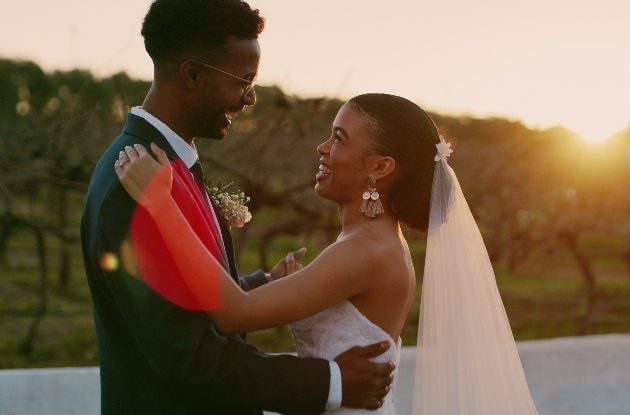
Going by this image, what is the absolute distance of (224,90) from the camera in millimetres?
2213

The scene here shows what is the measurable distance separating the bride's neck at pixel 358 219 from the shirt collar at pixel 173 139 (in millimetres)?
671

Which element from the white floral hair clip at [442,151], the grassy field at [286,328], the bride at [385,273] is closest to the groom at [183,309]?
the bride at [385,273]

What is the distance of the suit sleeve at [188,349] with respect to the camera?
1788 millimetres

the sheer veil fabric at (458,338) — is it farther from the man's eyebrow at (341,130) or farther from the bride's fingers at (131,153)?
the bride's fingers at (131,153)

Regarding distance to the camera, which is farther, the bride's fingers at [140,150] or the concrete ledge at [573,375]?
the concrete ledge at [573,375]

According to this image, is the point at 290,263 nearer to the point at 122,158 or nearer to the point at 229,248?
the point at 229,248

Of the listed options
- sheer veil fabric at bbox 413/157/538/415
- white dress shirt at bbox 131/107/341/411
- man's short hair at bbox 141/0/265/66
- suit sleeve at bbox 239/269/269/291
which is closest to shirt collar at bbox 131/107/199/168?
white dress shirt at bbox 131/107/341/411

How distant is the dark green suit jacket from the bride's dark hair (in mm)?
799

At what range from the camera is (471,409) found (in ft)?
8.90

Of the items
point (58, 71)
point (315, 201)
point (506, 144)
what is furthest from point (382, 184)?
point (58, 71)

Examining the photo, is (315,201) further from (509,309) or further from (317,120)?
(509,309)

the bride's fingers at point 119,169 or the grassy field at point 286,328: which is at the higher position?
the bride's fingers at point 119,169

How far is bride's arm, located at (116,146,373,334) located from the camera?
6.07 ft

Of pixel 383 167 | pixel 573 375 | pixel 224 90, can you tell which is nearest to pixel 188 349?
pixel 224 90
